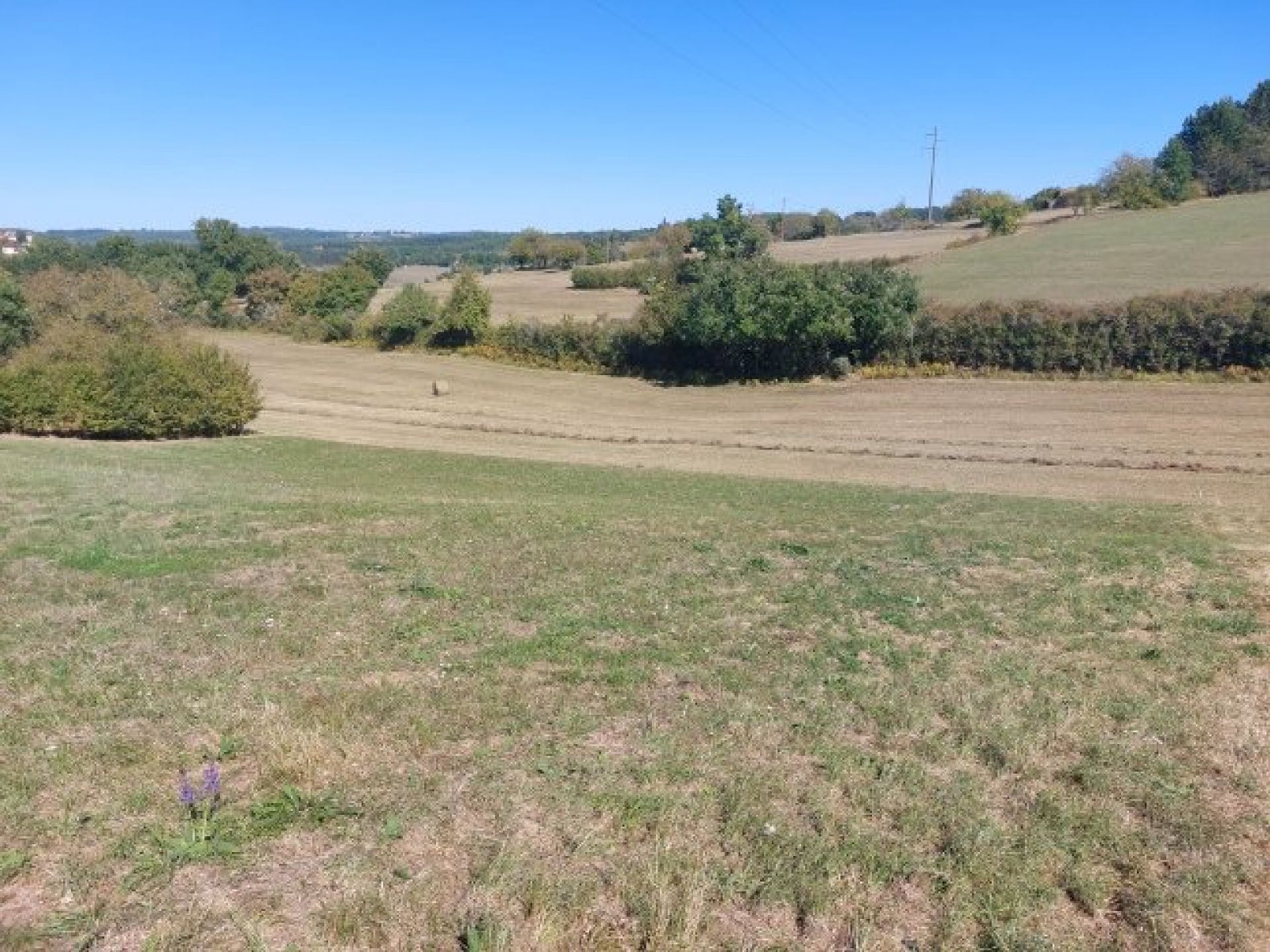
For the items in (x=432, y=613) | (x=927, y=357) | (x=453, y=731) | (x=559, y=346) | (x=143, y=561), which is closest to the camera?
(x=453, y=731)

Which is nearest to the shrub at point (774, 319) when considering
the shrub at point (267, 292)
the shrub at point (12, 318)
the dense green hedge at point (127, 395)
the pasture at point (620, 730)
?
the dense green hedge at point (127, 395)

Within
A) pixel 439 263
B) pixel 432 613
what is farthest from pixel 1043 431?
pixel 439 263

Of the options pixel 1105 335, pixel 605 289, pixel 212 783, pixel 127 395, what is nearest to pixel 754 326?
pixel 1105 335

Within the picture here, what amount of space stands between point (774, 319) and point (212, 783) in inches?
1668

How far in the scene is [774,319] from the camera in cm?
4534

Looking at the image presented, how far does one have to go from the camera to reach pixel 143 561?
34.3 feet

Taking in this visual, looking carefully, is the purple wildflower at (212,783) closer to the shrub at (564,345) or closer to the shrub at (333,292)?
the shrub at (564,345)

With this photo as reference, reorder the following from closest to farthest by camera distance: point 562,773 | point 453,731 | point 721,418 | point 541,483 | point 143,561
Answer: point 562,773
point 453,731
point 143,561
point 541,483
point 721,418

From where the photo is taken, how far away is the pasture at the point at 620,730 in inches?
173

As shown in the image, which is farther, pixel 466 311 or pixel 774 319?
pixel 466 311

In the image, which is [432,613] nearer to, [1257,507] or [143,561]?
[143,561]

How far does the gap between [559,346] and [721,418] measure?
1701 cm

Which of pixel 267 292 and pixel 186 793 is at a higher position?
pixel 267 292

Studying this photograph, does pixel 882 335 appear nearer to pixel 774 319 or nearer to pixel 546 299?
pixel 774 319
